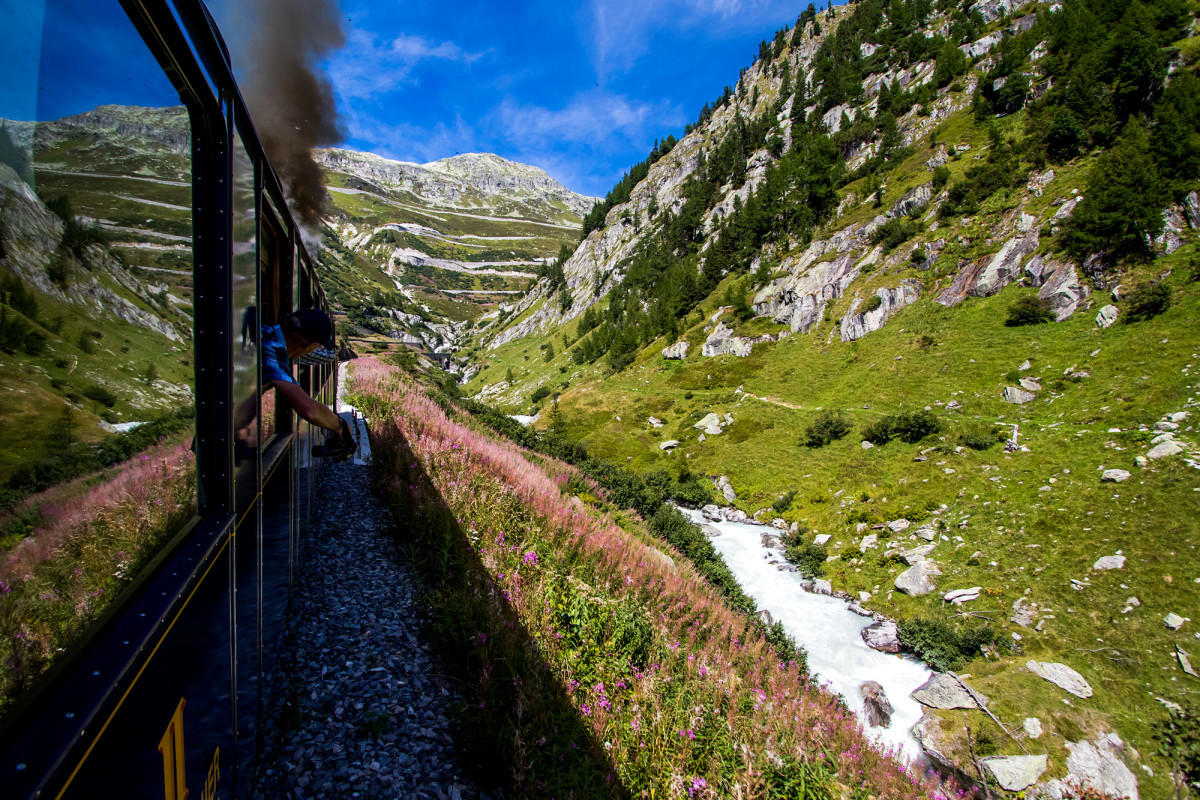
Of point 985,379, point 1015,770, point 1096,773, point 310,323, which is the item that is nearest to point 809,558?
point 1015,770

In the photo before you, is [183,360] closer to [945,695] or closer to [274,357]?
[274,357]

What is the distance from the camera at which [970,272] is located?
34.2 meters

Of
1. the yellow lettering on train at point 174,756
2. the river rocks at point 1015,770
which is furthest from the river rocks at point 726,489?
the yellow lettering on train at point 174,756

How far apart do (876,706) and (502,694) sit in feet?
43.2

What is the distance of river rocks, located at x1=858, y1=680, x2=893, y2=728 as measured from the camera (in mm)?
12172

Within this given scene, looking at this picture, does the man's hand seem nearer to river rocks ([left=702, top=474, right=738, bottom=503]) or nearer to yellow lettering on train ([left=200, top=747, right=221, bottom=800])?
yellow lettering on train ([left=200, top=747, right=221, bottom=800])

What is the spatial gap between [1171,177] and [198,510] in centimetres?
4637

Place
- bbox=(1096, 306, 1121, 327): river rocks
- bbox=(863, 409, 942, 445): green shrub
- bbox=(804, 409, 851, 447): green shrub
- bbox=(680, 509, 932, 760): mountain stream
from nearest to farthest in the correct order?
1. bbox=(680, 509, 932, 760): mountain stream
2. bbox=(1096, 306, 1121, 327): river rocks
3. bbox=(863, 409, 942, 445): green shrub
4. bbox=(804, 409, 851, 447): green shrub

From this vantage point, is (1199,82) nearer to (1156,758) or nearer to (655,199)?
(1156,758)

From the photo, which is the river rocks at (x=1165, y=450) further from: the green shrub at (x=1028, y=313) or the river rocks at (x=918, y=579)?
the green shrub at (x=1028, y=313)

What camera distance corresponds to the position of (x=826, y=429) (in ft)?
95.0

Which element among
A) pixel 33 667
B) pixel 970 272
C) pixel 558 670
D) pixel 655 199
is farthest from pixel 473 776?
pixel 655 199

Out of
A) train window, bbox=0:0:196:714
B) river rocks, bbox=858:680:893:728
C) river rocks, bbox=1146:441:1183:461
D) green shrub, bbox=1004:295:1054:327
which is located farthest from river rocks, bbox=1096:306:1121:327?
train window, bbox=0:0:196:714

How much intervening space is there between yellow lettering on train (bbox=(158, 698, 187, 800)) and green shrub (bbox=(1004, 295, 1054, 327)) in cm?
3924
